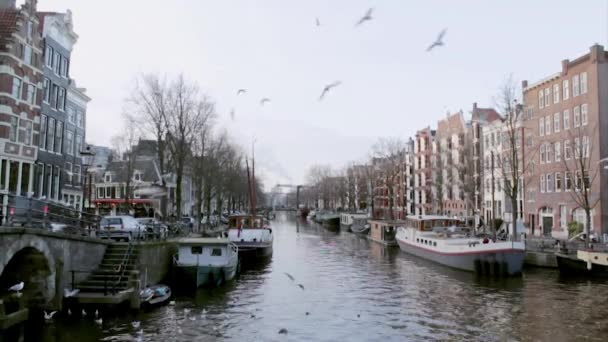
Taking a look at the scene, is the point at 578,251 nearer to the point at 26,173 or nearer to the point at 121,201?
the point at 26,173

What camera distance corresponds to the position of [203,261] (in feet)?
102

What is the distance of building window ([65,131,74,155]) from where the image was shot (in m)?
44.3

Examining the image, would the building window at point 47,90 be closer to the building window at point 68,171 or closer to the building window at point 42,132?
the building window at point 42,132

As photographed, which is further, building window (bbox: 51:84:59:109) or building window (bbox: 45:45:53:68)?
building window (bbox: 51:84:59:109)

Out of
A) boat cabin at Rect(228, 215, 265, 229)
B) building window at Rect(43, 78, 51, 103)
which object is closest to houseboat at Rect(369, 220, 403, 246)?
boat cabin at Rect(228, 215, 265, 229)

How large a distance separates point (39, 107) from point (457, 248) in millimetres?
32272

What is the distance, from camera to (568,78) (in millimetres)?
54250

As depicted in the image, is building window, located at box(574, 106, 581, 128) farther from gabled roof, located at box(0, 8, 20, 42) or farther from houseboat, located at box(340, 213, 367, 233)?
gabled roof, located at box(0, 8, 20, 42)

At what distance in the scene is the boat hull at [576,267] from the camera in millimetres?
34375

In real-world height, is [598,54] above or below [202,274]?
above

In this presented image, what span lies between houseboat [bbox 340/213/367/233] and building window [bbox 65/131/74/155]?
5137 cm

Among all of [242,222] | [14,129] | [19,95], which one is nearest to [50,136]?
[14,129]

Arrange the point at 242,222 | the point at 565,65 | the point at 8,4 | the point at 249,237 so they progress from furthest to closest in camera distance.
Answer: the point at 565,65 < the point at 242,222 < the point at 249,237 < the point at 8,4

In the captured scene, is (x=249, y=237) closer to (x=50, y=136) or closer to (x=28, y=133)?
(x=50, y=136)
